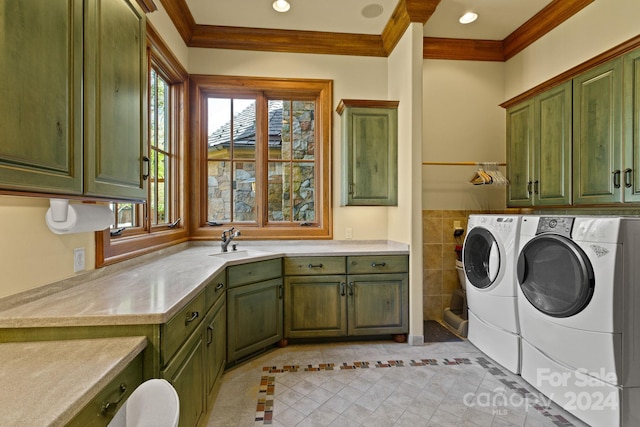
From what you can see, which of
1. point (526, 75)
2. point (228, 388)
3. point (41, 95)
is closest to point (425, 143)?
point (526, 75)

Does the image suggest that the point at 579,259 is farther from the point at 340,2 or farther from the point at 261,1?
the point at 261,1

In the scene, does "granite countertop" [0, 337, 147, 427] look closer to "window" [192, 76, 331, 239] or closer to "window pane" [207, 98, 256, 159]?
"window" [192, 76, 331, 239]

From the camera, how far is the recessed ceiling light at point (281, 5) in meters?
2.67

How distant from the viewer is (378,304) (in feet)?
9.12

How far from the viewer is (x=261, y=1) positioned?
8.79 ft

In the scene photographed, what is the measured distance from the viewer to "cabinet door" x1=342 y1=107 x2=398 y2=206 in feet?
9.78

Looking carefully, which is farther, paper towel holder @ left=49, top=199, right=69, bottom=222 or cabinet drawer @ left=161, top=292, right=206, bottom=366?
paper towel holder @ left=49, top=199, right=69, bottom=222

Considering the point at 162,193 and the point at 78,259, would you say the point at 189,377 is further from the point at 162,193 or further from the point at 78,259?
the point at 162,193

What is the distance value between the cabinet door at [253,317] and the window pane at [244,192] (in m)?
0.94

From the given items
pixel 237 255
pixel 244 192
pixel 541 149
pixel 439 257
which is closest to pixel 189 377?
pixel 237 255

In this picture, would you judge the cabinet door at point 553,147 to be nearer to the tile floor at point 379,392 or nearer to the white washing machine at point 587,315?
the white washing machine at point 587,315

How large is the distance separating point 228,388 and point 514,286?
2157 millimetres

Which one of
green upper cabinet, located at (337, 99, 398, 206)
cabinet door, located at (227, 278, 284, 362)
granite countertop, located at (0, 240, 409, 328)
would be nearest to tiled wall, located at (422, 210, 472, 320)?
green upper cabinet, located at (337, 99, 398, 206)

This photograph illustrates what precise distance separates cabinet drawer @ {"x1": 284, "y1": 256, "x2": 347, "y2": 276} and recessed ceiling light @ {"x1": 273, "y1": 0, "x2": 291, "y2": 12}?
2255mm
